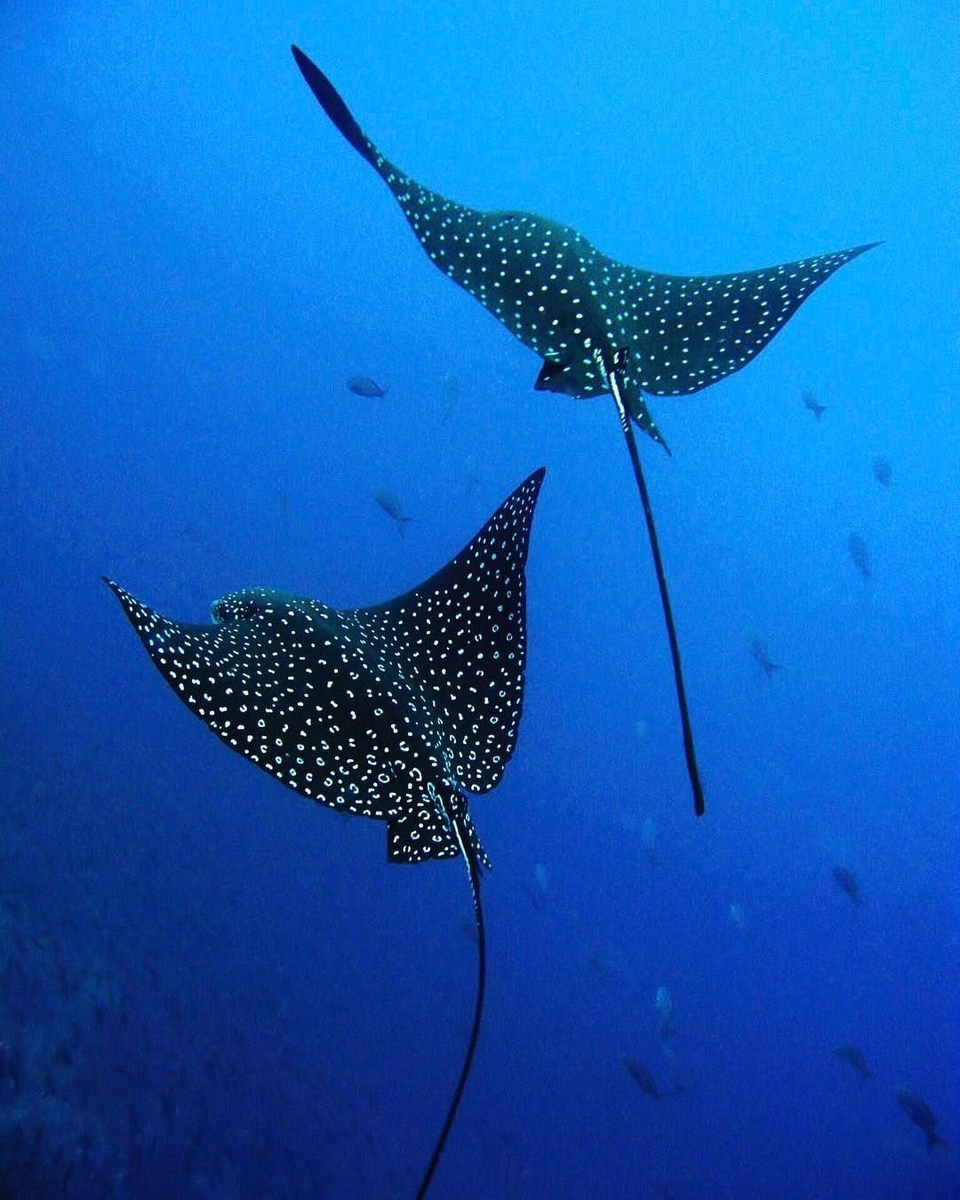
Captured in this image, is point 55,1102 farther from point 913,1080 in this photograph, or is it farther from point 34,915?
point 913,1080

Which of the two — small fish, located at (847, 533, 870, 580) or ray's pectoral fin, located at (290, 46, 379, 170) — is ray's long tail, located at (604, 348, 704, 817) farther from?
small fish, located at (847, 533, 870, 580)

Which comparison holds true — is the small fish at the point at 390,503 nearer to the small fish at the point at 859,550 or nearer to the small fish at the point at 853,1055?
the small fish at the point at 859,550

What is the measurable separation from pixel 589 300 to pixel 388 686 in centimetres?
147

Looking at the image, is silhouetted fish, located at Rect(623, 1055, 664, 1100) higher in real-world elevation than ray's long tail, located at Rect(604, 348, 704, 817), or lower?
lower

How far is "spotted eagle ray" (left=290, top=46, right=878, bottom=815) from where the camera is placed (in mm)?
2820

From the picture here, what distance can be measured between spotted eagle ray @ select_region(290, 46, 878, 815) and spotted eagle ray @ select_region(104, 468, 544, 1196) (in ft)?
1.81

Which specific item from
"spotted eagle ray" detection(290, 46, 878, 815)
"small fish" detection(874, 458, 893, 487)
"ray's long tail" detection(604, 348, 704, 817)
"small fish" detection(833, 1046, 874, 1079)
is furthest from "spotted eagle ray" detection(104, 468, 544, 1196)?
"small fish" detection(874, 458, 893, 487)

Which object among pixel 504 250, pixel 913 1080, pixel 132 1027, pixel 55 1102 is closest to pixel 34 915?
pixel 132 1027

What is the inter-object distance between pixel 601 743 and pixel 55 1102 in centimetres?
1405

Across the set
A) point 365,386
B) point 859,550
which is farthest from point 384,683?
point 859,550

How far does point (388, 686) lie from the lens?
8.24 feet

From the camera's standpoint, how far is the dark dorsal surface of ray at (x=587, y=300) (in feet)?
9.28

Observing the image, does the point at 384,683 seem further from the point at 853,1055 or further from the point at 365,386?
the point at 853,1055

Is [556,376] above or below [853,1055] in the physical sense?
above
